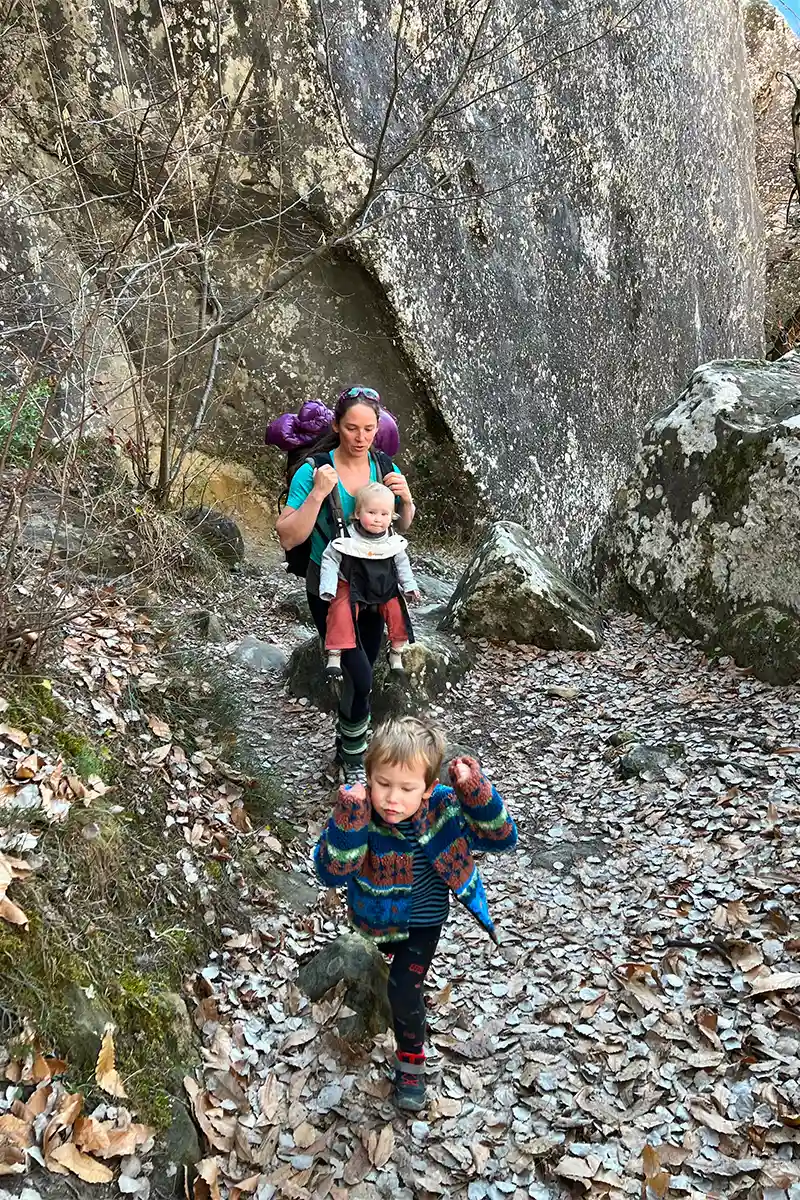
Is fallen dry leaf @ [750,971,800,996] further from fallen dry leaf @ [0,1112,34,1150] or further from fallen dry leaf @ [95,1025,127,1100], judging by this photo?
fallen dry leaf @ [0,1112,34,1150]

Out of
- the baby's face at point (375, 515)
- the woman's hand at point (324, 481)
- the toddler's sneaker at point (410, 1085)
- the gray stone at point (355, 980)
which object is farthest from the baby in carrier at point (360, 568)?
the toddler's sneaker at point (410, 1085)

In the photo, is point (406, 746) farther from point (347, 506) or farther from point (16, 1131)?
point (347, 506)

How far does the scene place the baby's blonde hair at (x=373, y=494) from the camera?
4316mm

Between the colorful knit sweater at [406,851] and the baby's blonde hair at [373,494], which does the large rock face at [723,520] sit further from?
the colorful knit sweater at [406,851]

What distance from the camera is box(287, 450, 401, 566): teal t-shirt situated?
4.40 metres

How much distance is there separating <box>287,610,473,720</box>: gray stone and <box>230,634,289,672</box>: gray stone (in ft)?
0.89

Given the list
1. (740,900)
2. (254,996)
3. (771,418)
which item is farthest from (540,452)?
(254,996)

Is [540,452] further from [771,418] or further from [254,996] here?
[254,996]

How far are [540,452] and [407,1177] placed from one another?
33.8 ft

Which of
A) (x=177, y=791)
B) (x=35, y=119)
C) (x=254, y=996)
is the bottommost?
(x=254, y=996)

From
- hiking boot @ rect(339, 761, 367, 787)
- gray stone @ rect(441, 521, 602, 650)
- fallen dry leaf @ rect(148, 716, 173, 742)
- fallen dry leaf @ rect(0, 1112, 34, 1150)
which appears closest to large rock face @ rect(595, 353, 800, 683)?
gray stone @ rect(441, 521, 602, 650)

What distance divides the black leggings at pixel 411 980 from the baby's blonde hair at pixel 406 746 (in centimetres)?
70

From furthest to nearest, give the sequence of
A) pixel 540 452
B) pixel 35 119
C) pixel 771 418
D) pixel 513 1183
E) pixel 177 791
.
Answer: pixel 540 452, pixel 35 119, pixel 771 418, pixel 177 791, pixel 513 1183

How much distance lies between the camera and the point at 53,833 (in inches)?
128
